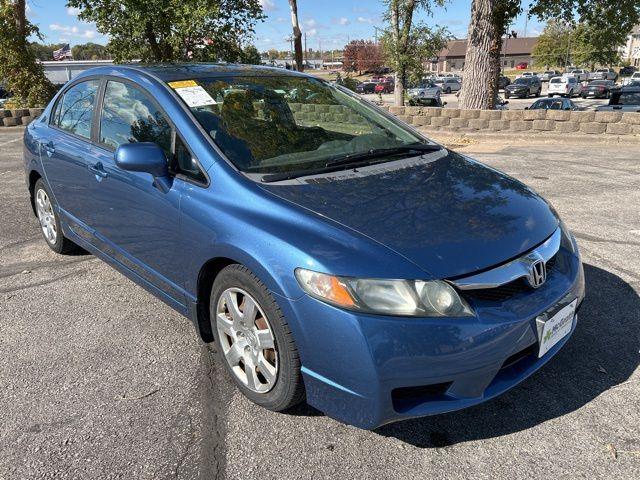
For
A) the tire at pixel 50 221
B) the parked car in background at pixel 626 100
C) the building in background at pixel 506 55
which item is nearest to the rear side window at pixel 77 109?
the tire at pixel 50 221

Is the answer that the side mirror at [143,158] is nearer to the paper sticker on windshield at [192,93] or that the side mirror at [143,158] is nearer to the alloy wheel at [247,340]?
the paper sticker on windshield at [192,93]

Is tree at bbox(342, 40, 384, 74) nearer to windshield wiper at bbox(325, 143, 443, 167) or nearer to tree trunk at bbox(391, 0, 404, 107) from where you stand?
tree trunk at bbox(391, 0, 404, 107)

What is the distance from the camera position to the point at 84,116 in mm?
3889

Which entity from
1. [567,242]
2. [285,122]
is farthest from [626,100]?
[285,122]

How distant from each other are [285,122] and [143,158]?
3.16 ft

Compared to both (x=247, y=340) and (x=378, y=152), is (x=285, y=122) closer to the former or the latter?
(x=378, y=152)

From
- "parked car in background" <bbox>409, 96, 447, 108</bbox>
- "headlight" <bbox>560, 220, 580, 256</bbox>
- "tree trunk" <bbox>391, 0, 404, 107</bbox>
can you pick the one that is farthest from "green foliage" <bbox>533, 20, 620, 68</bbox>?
"headlight" <bbox>560, 220, 580, 256</bbox>

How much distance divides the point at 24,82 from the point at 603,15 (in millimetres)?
16867

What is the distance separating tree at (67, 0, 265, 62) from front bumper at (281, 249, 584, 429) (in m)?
11.4

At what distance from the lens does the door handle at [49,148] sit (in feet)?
13.6

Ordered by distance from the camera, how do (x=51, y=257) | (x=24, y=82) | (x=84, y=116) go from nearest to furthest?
1. (x=84, y=116)
2. (x=51, y=257)
3. (x=24, y=82)

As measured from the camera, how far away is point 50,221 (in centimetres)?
467

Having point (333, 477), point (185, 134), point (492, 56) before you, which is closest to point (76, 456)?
point (333, 477)

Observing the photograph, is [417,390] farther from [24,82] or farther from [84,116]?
[24,82]
